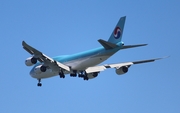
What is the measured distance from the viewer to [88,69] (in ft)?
268

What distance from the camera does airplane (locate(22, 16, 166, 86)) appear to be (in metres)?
77.5

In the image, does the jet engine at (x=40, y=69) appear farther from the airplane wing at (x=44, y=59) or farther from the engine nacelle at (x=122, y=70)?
the engine nacelle at (x=122, y=70)

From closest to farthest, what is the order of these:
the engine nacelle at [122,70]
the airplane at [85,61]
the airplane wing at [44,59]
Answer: the airplane wing at [44,59], the airplane at [85,61], the engine nacelle at [122,70]

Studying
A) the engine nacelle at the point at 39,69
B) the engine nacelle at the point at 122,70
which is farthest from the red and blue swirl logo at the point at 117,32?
the engine nacelle at the point at 39,69

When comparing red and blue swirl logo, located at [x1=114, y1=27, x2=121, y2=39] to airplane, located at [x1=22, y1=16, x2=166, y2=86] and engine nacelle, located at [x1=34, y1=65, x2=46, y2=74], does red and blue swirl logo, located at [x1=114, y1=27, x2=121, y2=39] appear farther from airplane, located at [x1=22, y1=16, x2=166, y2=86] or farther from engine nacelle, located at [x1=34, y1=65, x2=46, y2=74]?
engine nacelle, located at [x1=34, y1=65, x2=46, y2=74]

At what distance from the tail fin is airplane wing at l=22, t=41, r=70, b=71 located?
23.6 feet

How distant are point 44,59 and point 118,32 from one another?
412 inches

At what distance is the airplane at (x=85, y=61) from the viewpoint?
77500 millimetres

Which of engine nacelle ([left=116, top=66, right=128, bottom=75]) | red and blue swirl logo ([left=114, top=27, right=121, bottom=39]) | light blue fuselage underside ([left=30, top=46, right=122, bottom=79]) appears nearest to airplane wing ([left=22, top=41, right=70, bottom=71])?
light blue fuselage underside ([left=30, top=46, right=122, bottom=79])

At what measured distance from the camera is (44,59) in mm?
79188

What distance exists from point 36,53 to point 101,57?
8.49 metres

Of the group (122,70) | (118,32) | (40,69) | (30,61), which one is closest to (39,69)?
(40,69)

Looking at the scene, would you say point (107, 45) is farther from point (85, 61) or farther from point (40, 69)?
point (40, 69)

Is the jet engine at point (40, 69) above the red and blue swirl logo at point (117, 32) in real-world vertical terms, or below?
below
